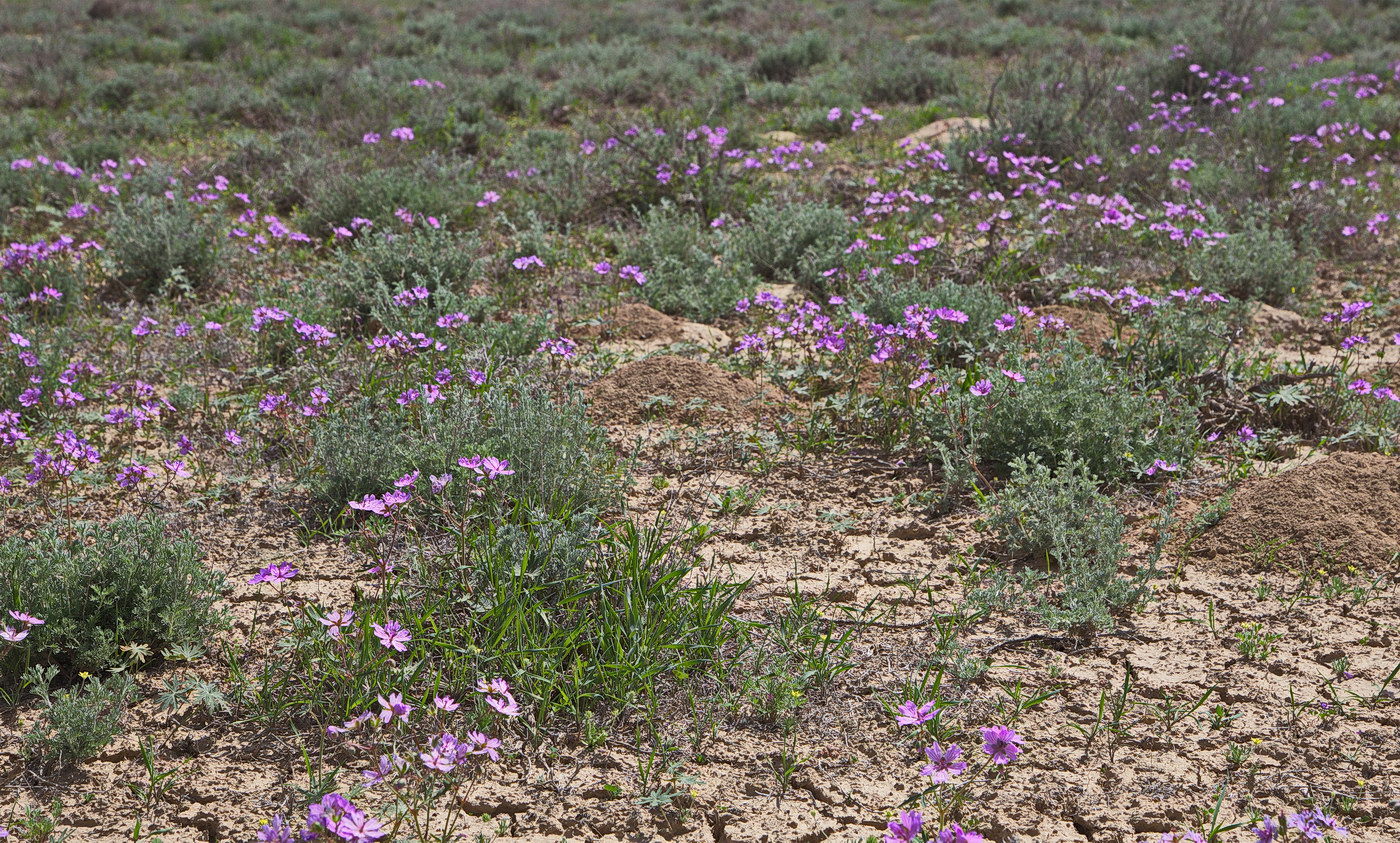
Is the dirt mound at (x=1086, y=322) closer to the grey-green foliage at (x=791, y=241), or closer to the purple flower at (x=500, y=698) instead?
the grey-green foliage at (x=791, y=241)

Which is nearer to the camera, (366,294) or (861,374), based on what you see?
(861,374)

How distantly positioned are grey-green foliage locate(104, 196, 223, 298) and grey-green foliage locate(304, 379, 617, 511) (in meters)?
2.41

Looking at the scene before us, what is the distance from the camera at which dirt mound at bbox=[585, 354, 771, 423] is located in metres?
4.51

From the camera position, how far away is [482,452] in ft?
12.0

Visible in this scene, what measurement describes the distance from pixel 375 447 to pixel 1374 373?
13.9 ft

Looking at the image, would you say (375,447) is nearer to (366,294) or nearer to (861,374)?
(366,294)

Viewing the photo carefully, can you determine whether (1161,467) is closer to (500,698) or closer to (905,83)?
(500,698)

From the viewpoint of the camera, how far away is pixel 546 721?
2.81 metres

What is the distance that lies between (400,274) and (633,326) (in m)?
1.30

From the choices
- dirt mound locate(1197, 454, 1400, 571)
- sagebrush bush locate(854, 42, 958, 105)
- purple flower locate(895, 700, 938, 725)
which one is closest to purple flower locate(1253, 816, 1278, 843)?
purple flower locate(895, 700, 938, 725)

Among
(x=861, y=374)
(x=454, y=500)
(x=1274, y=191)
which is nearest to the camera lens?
(x=454, y=500)

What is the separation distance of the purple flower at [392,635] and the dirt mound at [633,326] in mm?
2700

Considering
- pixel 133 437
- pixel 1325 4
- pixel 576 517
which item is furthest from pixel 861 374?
pixel 1325 4

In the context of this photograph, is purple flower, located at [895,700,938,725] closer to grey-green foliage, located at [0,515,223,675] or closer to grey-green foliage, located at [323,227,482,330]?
grey-green foliage, located at [0,515,223,675]
